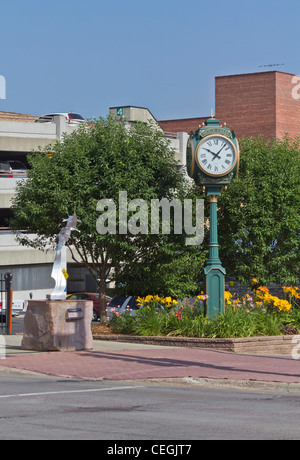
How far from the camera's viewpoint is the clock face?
2177 cm

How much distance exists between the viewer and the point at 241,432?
920 centimetres

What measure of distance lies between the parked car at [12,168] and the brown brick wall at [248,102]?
20973mm

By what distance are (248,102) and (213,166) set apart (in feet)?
161

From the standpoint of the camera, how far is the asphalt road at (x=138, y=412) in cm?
905

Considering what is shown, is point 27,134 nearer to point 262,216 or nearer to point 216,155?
point 262,216

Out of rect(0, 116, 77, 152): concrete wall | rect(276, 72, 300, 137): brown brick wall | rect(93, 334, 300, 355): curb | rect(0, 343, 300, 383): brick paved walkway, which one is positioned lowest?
rect(0, 343, 300, 383): brick paved walkway

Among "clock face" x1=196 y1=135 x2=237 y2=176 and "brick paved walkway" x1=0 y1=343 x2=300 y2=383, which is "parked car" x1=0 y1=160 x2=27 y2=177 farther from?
"brick paved walkway" x1=0 y1=343 x2=300 y2=383

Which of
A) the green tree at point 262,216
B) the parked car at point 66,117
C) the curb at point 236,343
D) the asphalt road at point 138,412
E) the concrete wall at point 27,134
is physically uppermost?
the parked car at point 66,117

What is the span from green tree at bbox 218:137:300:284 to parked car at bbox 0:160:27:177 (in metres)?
25.4

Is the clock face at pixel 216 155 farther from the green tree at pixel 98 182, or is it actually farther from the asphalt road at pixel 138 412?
the asphalt road at pixel 138 412

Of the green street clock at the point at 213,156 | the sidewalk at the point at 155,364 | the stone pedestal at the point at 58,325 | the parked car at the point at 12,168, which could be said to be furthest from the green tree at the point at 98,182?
the parked car at the point at 12,168

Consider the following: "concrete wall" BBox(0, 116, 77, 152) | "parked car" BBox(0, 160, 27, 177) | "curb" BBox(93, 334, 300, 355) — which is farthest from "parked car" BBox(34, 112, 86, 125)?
"curb" BBox(93, 334, 300, 355)

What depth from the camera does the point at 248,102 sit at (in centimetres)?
6950

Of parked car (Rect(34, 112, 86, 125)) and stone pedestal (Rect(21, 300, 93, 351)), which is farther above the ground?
parked car (Rect(34, 112, 86, 125))
